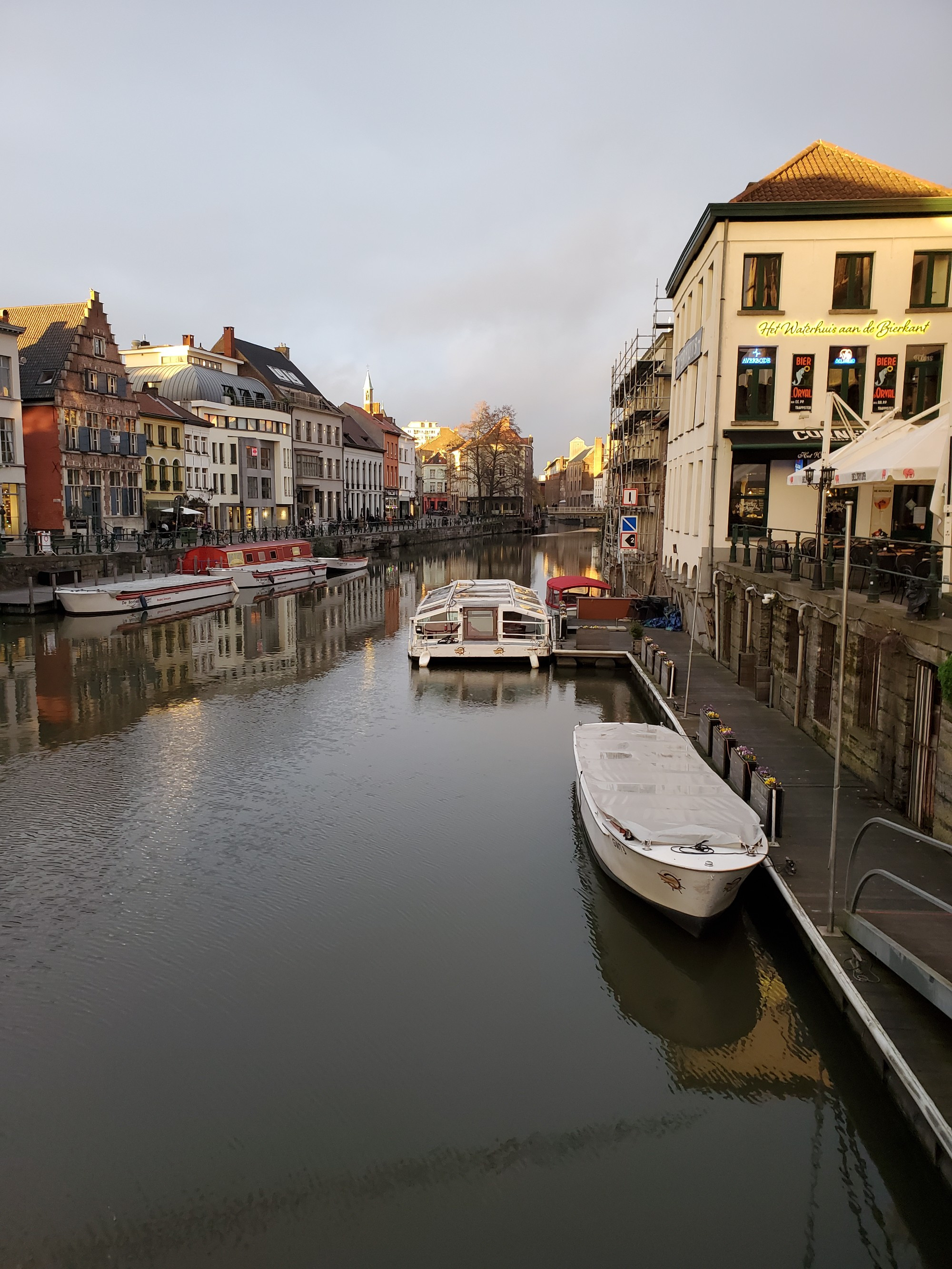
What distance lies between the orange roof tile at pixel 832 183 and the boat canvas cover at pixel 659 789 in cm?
1702

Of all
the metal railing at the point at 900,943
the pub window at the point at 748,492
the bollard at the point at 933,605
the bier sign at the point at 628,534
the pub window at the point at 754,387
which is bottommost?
the metal railing at the point at 900,943

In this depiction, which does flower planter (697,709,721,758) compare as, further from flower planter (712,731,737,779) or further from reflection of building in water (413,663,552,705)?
reflection of building in water (413,663,552,705)

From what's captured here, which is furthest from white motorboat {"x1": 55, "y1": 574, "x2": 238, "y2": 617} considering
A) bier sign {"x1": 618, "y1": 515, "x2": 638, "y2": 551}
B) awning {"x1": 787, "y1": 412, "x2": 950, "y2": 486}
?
awning {"x1": 787, "y1": 412, "x2": 950, "y2": 486}

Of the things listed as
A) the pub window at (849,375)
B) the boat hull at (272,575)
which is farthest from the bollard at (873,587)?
the boat hull at (272,575)

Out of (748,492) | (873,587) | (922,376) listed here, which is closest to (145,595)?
(748,492)

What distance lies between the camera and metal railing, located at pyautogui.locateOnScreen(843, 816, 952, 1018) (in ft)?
24.0

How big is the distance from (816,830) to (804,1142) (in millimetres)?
4620

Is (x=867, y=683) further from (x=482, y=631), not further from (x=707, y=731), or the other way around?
(x=482, y=631)

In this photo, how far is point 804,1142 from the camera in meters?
7.62

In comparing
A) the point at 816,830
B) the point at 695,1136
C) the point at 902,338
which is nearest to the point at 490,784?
the point at 816,830

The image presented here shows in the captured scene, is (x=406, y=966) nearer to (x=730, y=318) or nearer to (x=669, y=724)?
(x=669, y=724)

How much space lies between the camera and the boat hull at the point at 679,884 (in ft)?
32.8

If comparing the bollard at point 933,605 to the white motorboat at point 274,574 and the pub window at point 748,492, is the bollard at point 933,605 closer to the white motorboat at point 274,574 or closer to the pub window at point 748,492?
the pub window at point 748,492

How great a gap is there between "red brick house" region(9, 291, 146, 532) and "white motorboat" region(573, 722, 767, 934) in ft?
135
